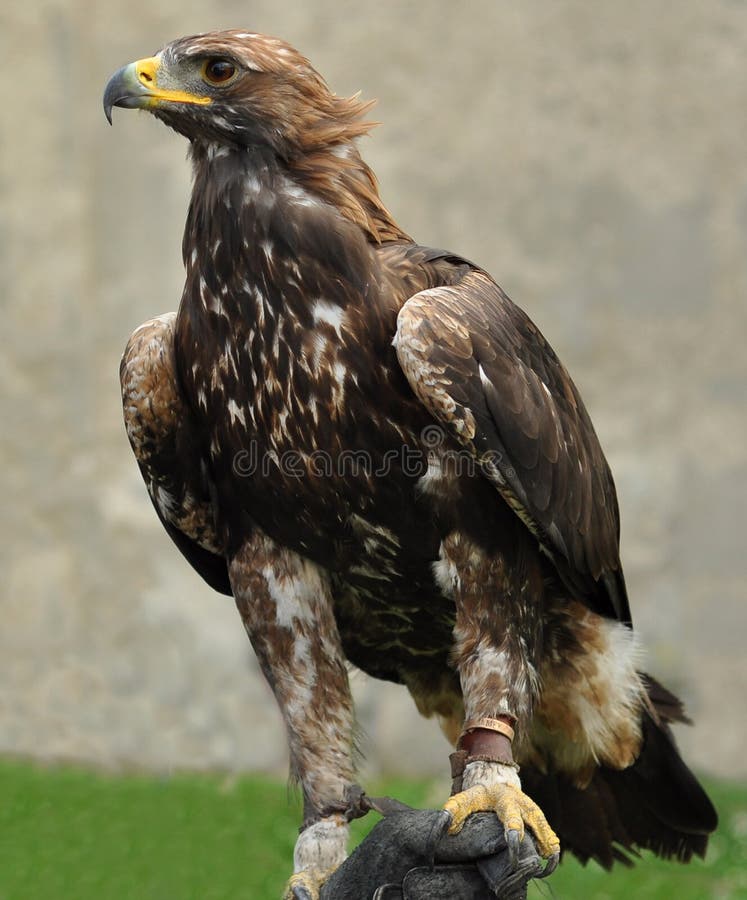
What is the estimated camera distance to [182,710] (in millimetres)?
7664

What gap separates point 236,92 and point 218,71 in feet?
0.26

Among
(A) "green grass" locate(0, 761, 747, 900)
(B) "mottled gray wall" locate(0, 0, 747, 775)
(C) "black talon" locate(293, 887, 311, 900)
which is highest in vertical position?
(B) "mottled gray wall" locate(0, 0, 747, 775)

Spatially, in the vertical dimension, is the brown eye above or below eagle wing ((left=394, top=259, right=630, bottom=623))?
above

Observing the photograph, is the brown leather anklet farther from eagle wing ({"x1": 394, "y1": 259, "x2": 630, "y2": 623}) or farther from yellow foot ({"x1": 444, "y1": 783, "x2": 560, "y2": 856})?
eagle wing ({"x1": 394, "y1": 259, "x2": 630, "y2": 623})

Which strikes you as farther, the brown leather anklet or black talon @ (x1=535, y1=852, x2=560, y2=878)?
the brown leather anklet

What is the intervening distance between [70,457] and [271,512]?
4.50 meters

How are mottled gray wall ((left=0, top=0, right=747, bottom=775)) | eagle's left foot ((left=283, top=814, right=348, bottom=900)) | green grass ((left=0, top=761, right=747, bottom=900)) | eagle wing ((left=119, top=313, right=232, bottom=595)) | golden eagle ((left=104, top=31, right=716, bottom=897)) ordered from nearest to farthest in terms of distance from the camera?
golden eagle ((left=104, top=31, right=716, bottom=897)) < eagle's left foot ((left=283, top=814, right=348, bottom=900)) < eagle wing ((left=119, top=313, right=232, bottom=595)) < green grass ((left=0, top=761, right=747, bottom=900)) < mottled gray wall ((left=0, top=0, right=747, bottom=775))

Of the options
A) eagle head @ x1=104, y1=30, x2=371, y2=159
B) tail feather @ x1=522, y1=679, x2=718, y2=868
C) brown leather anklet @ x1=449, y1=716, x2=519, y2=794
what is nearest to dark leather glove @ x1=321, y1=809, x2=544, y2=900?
brown leather anklet @ x1=449, y1=716, x2=519, y2=794

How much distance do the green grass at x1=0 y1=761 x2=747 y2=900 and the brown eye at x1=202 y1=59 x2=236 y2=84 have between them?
146 inches

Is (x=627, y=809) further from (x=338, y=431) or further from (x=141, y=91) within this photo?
(x=141, y=91)

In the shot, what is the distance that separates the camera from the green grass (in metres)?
5.84

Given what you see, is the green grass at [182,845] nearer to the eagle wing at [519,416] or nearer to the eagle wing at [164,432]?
the eagle wing at [164,432]

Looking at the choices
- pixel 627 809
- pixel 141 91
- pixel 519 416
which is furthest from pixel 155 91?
pixel 627 809

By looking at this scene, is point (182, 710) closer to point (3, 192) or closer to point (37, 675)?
point (37, 675)
